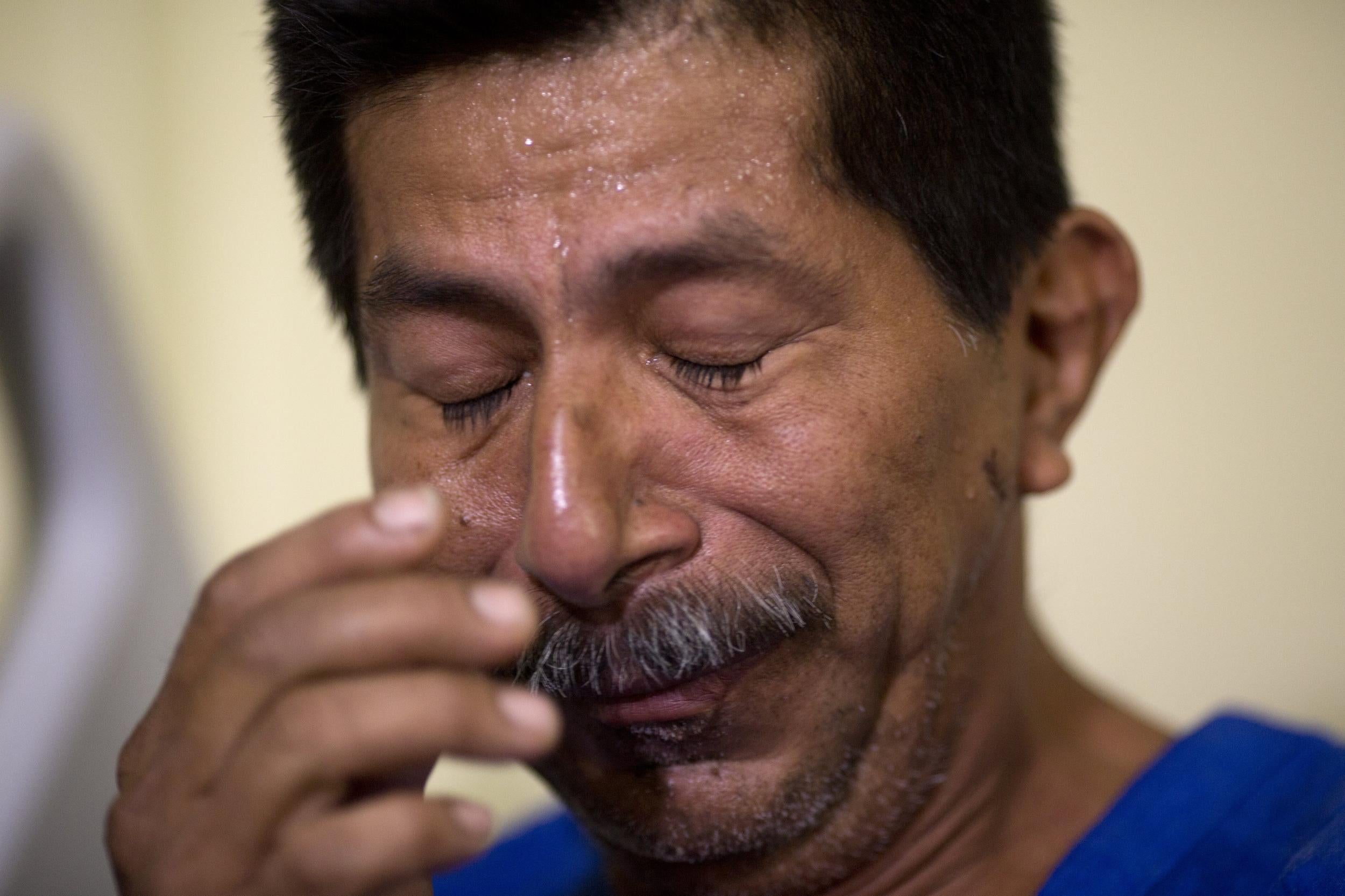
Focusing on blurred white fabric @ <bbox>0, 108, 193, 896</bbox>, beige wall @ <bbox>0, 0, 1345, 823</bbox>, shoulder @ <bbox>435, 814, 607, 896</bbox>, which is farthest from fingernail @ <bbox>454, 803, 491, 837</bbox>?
beige wall @ <bbox>0, 0, 1345, 823</bbox>

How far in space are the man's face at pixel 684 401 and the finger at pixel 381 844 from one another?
18 centimetres

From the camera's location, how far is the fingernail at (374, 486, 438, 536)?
63cm

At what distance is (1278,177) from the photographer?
1.75 metres

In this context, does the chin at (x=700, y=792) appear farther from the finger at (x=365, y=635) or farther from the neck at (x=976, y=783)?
the finger at (x=365, y=635)

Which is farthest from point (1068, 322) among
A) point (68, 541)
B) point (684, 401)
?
point (68, 541)

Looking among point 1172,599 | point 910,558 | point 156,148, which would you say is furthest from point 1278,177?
point 156,148

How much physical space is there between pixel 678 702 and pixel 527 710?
245 mm

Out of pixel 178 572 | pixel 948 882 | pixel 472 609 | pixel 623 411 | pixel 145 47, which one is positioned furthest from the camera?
pixel 145 47

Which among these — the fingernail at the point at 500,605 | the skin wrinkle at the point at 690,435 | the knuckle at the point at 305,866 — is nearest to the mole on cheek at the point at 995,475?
the skin wrinkle at the point at 690,435

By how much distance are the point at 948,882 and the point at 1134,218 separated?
1.15 m

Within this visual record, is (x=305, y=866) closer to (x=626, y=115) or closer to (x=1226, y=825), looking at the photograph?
(x=626, y=115)

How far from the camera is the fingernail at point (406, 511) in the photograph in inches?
24.8

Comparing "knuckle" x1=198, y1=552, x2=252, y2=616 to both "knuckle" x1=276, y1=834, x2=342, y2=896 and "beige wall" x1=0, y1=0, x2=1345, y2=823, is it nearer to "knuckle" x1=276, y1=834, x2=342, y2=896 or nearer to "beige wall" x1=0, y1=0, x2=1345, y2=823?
"knuckle" x1=276, y1=834, x2=342, y2=896

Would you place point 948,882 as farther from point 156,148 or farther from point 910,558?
point 156,148
